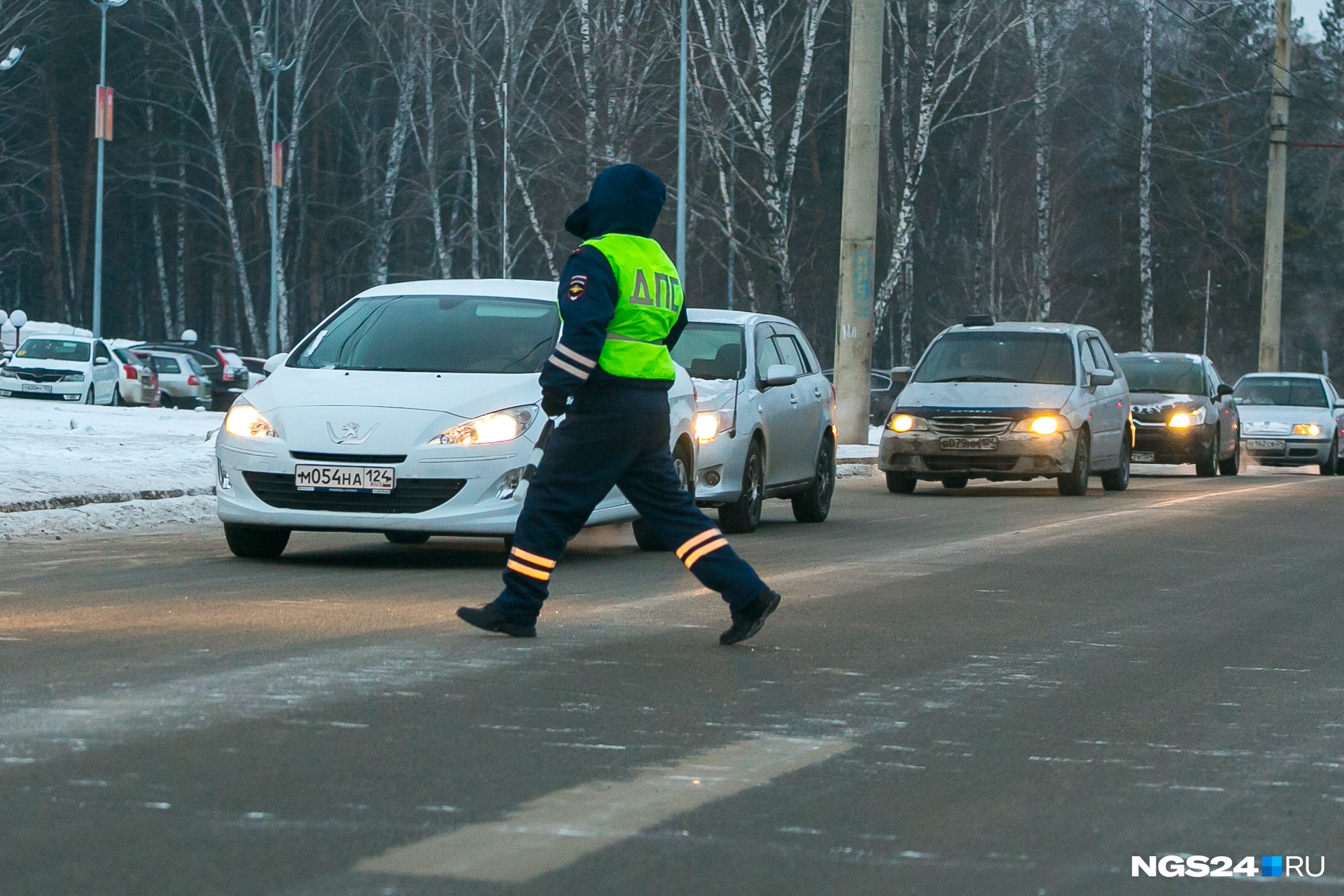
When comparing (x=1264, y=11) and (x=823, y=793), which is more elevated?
(x=1264, y=11)

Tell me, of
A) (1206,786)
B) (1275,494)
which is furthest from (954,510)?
(1206,786)

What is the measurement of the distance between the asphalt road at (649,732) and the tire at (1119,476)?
11.0 meters

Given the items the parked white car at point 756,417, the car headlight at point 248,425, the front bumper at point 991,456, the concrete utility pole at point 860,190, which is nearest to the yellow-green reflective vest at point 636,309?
the car headlight at point 248,425

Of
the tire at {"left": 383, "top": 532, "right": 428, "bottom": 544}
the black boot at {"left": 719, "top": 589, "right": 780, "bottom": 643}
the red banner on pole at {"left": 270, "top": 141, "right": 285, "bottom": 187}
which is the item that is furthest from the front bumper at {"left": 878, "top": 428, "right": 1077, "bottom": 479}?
the red banner on pole at {"left": 270, "top": 141, "right": 285, "bottom": 187}

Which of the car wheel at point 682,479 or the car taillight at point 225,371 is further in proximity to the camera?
the car taillight at point 225,371

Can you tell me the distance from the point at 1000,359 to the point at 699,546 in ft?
45.4

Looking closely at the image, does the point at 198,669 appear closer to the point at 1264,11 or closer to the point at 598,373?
the point at 598,373

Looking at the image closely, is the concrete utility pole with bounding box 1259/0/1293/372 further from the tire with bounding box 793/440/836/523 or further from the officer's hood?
the officer's hood

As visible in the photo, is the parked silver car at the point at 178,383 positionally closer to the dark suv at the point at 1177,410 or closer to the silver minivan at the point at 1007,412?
the dark suv at the point at 1177,410

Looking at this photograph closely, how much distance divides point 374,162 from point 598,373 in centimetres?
5917

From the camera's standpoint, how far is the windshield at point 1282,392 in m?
33.7

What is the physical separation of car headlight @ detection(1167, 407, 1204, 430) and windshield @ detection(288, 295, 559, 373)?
663 inches

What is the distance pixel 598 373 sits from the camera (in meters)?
7.74

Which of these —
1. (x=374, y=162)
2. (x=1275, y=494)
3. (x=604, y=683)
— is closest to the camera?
(x=604, y=683)
